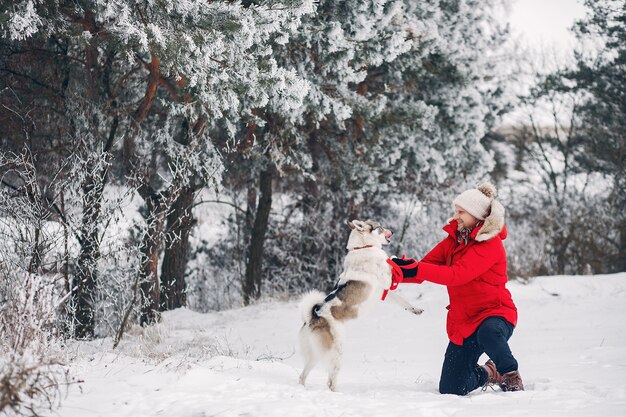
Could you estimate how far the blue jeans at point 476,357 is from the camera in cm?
448

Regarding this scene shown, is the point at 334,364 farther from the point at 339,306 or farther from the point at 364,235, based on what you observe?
the point at 364,235

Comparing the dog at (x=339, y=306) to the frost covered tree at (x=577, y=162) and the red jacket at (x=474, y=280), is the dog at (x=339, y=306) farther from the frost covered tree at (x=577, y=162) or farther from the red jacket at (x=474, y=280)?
the frost covered tree at (x=577, y=162)

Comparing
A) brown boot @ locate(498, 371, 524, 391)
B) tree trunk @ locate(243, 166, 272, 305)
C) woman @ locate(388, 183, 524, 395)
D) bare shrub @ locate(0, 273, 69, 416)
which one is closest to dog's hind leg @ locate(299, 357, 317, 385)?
woman @ locate(388, 183, 524, 395)

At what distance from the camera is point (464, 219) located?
15.7ft

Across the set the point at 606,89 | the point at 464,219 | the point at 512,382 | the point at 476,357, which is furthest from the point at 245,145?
the point at 606,89

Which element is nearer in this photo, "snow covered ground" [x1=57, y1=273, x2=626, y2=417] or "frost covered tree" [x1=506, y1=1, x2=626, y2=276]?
"snow covered ground" [x1=57, y1=273, x2=626, y2=417]

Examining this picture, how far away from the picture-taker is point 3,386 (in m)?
3.19

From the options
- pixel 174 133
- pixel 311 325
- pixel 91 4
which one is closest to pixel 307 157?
pixel 174 133

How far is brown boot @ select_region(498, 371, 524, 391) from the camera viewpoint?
14.6 feet

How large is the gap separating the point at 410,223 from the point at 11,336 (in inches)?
451

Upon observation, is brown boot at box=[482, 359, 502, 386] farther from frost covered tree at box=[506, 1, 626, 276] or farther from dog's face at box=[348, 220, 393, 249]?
frost covered tree at box=[506, 1, 626, 276]

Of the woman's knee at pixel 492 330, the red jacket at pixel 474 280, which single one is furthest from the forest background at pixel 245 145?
the woman's knee at pixel 492 330

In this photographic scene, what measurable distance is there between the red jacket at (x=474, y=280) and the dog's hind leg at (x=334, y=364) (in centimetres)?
85

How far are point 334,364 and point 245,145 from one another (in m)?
6.26
